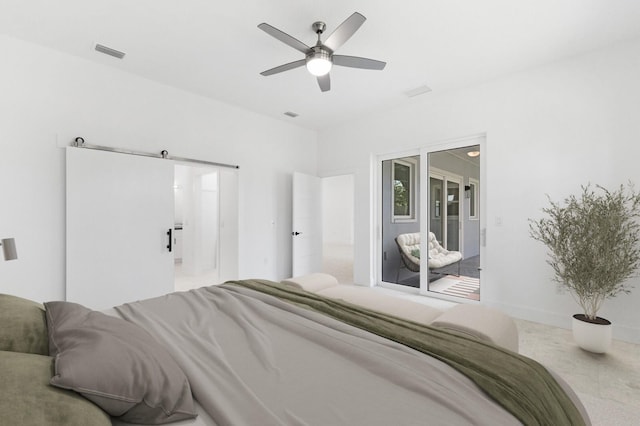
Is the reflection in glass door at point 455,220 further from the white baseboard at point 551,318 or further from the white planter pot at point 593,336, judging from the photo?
the white planter pot at point 593,336

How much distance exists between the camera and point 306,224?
543 cm

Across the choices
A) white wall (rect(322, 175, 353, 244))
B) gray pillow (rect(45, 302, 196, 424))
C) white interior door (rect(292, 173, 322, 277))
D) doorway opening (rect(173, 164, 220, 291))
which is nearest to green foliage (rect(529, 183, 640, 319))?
gray pillow (rect(45, 302, 196, 424))

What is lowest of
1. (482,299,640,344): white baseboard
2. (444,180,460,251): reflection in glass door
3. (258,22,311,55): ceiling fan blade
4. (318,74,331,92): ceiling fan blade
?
(482,299,640,344): white baseboard

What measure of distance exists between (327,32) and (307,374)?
2828 millimetres

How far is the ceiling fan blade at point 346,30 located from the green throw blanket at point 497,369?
1968 millimetres

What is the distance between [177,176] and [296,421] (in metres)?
6.85

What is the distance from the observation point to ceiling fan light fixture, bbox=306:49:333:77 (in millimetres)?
2514

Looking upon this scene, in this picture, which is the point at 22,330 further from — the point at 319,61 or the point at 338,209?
the point at 338,209

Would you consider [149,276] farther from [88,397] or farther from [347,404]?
[347,404]

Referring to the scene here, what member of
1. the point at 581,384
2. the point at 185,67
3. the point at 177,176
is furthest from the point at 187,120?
the point at 581,384

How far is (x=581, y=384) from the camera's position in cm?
216

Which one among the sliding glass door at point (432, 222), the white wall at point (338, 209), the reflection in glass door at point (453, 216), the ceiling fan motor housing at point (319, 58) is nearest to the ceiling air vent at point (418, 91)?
the sliding glass door at point (432, 222)

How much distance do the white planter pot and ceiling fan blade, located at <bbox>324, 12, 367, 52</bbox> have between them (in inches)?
126

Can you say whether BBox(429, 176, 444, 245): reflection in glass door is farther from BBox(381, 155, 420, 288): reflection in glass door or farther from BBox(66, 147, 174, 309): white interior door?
BBox(66, 147, 174, 309): white interior door
